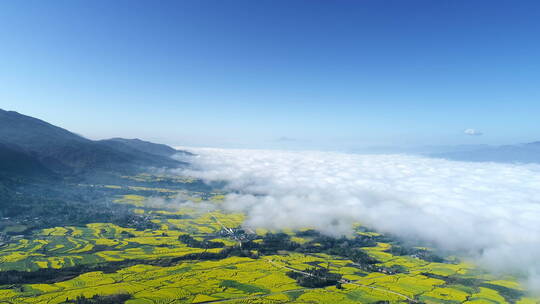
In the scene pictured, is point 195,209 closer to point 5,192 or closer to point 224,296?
point 5,192

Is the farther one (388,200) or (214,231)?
(388,200)

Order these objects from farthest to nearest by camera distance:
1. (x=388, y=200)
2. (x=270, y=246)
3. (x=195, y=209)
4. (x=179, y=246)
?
1. (x=388, y=200)
2. (x=195, y=209)
3. (x=270, y=246)
4. (x=179, y=246)

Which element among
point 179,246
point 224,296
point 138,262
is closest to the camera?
point 224,296

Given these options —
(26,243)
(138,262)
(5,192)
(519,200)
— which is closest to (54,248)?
(26,243)

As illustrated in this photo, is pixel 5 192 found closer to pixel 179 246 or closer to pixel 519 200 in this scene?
pixel 179 246

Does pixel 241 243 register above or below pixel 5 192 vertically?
below

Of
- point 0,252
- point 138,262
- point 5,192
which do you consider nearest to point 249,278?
point 138,262
